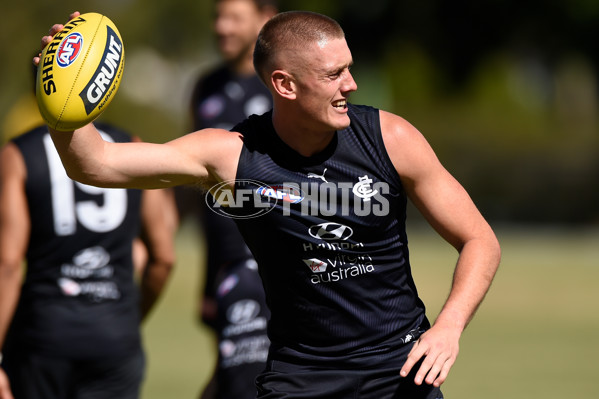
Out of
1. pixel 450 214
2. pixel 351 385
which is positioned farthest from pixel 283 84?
pixel 351 385

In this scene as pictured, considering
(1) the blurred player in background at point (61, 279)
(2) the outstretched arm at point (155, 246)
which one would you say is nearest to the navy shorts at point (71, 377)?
(1) the blurred player in background at point (61, 279)

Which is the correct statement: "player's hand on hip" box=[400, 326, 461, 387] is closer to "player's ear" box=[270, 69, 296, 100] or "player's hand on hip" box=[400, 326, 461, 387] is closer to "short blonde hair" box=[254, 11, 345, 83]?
"player's ear" box=[270, 69, 296, 100]

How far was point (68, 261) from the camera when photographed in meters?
5.73

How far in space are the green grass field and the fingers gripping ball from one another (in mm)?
5731

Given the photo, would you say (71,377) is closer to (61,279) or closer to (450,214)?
(61,279)

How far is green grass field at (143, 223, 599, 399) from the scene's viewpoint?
33.7 ft

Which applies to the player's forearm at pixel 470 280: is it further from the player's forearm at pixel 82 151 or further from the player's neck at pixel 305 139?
the player's forearm at pixel 82 151

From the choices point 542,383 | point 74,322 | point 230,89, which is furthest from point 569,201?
point 74,322

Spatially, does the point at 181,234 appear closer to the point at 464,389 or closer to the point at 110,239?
the point at 464,389

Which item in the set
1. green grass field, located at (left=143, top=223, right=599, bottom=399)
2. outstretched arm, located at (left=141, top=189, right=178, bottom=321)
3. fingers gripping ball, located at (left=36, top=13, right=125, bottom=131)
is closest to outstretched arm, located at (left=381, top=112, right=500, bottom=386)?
fingers gripping ball, located at (left=36, top=13, right=125, bottom=131)

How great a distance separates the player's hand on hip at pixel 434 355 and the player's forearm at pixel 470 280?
0.07 metres

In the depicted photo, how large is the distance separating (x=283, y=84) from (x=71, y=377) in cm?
234

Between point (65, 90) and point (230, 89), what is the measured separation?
3.37 metres

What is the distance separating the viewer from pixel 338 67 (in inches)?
170
